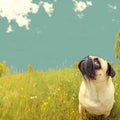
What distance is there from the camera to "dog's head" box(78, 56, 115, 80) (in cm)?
768

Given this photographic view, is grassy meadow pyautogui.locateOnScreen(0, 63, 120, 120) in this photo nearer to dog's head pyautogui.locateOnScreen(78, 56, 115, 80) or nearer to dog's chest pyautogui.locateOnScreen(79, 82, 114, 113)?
dog's chest pyautogui.locateOnScreen(79, 82, 114, 113)

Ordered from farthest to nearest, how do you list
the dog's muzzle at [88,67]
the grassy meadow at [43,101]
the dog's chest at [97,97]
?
the grassy meadow at [43,101], the dog's chest at [97,97], the dog's muzzle at [88,67]

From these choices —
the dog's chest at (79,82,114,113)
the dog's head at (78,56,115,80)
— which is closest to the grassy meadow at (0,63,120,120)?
the dog's chest at (79,82,114,113)

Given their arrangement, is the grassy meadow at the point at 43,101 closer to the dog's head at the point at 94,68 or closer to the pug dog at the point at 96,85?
the pug dog at the point at 96,85

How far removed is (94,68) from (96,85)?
1.01 ft

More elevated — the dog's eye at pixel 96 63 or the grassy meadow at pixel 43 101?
the dog's eye at pixel 96 63

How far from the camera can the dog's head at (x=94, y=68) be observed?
7684mm

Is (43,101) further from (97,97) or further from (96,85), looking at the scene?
(96,85)

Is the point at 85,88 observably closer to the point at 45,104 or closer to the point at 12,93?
the point at 45,104

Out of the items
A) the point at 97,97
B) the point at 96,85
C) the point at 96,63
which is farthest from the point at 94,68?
the point at 97,97

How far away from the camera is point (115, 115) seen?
9.03m

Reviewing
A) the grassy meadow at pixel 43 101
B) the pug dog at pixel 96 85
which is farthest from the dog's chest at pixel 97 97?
the grassy meadow at pixel 43 101

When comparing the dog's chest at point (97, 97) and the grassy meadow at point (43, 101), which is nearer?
the dog's chest at point (97, 97)

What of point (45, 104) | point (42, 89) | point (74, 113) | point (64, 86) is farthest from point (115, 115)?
point (42, 89)
